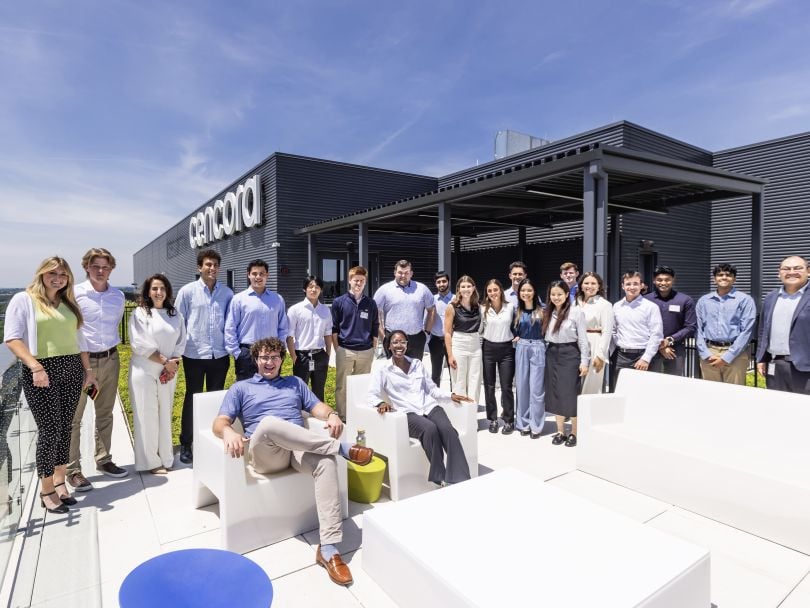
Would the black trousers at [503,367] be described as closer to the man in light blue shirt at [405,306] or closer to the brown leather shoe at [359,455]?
the man in light blue shirt at [405,306]

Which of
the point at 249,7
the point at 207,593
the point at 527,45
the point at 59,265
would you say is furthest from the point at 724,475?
the point at 527,45

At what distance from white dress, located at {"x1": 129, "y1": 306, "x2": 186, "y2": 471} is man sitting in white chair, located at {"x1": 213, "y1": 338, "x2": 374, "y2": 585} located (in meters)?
1.10

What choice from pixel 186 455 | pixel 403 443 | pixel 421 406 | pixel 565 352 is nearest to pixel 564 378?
pixel 565 352

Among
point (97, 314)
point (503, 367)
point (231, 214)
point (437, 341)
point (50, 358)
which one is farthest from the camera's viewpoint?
point (231, 214)

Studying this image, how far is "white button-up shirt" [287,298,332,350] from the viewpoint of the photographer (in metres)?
4.51

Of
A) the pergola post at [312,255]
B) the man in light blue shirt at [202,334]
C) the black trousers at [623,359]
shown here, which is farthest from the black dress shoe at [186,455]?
the pergola post at [312,255]

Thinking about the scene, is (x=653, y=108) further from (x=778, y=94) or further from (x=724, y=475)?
(x=724, y=475)

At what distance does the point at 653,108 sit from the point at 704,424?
10.7 metres

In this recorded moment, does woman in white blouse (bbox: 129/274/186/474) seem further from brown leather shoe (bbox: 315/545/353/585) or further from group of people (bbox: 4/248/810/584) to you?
brown leather shoe (bbox: 315/545/353/585)

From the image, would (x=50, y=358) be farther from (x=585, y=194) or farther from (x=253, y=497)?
(x=585, y=194)

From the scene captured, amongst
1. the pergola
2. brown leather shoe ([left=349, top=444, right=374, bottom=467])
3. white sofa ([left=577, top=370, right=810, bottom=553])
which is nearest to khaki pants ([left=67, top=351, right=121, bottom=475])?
brown leather shoe ([left=349, top=444, right=374, bottom=467])

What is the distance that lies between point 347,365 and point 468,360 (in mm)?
1313

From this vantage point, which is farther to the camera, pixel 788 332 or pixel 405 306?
pixel 405 306

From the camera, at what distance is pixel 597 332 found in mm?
4461
